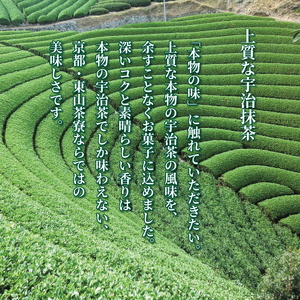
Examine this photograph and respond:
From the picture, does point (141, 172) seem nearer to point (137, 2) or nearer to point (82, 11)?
point (82, 11)

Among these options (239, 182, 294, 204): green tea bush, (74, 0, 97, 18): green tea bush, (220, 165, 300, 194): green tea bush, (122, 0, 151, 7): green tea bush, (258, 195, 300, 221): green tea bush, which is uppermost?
(122, 0, 151, 7): green tea bush

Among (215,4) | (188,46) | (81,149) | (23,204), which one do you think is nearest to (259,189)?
(81,149)

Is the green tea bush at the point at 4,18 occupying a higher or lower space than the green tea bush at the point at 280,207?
higher

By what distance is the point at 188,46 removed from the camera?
2961cm

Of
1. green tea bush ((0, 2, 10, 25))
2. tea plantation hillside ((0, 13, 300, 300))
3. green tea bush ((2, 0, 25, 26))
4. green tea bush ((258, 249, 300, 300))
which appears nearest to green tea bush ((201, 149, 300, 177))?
tea plantation hillside ((0, 13, 300, 300))

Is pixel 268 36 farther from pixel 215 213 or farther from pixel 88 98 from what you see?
pixel 215 213

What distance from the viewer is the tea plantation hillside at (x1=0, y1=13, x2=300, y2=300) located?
6.74 metres

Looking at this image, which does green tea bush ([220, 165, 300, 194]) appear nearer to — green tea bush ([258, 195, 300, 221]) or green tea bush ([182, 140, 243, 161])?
green tea bush ([258, 195, 300, 221])

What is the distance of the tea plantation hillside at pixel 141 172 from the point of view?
674cm

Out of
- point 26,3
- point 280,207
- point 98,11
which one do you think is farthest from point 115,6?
point 280,207

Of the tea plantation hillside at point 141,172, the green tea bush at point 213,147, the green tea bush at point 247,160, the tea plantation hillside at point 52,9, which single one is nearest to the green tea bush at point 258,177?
the tea plantation hillside at point 141,172

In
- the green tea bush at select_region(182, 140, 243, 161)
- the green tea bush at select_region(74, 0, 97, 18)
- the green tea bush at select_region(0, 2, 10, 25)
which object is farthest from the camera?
the green tea bush at select_region(74, 0, 97, 18)

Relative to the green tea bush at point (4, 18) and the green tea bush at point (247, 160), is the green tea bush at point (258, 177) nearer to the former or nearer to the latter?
the green tea bush at point (247, 160)

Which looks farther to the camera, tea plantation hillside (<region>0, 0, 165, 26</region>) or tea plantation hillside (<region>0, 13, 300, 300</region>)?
tea plantation hillside (<region>0, 0, 165, 26</region>)
